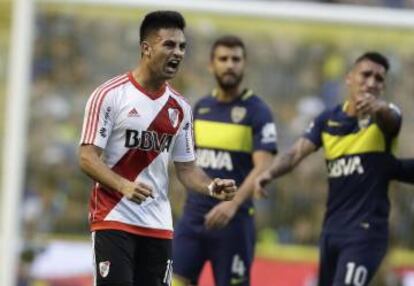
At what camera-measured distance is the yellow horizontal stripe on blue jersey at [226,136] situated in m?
11.2

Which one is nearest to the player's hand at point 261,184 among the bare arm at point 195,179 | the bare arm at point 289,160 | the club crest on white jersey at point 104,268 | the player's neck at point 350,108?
the bare arm at point 289,160

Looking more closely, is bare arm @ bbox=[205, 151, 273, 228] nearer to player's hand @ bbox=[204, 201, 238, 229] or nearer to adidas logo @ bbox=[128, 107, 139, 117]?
player's hand @ bbox=[204, 201, 238, 229]

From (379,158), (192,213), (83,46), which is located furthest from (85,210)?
(379,158)

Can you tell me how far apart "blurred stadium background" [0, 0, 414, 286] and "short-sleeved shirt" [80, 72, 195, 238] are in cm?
738

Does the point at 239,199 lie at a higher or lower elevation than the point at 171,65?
lower

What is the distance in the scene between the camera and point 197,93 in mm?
16578

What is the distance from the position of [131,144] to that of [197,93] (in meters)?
7.99

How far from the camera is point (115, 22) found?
17078mm

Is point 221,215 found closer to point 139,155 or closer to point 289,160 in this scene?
point 289,160

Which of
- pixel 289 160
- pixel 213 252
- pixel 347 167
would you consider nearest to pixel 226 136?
pixel 289 160

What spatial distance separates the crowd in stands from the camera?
16641 mm

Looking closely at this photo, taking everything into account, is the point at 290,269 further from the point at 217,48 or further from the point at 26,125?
the point at 217,48

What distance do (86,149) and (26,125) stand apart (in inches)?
343

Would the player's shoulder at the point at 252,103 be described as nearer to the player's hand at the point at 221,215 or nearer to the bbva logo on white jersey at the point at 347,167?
the bbva logo on white jersey at the point at 347,167
